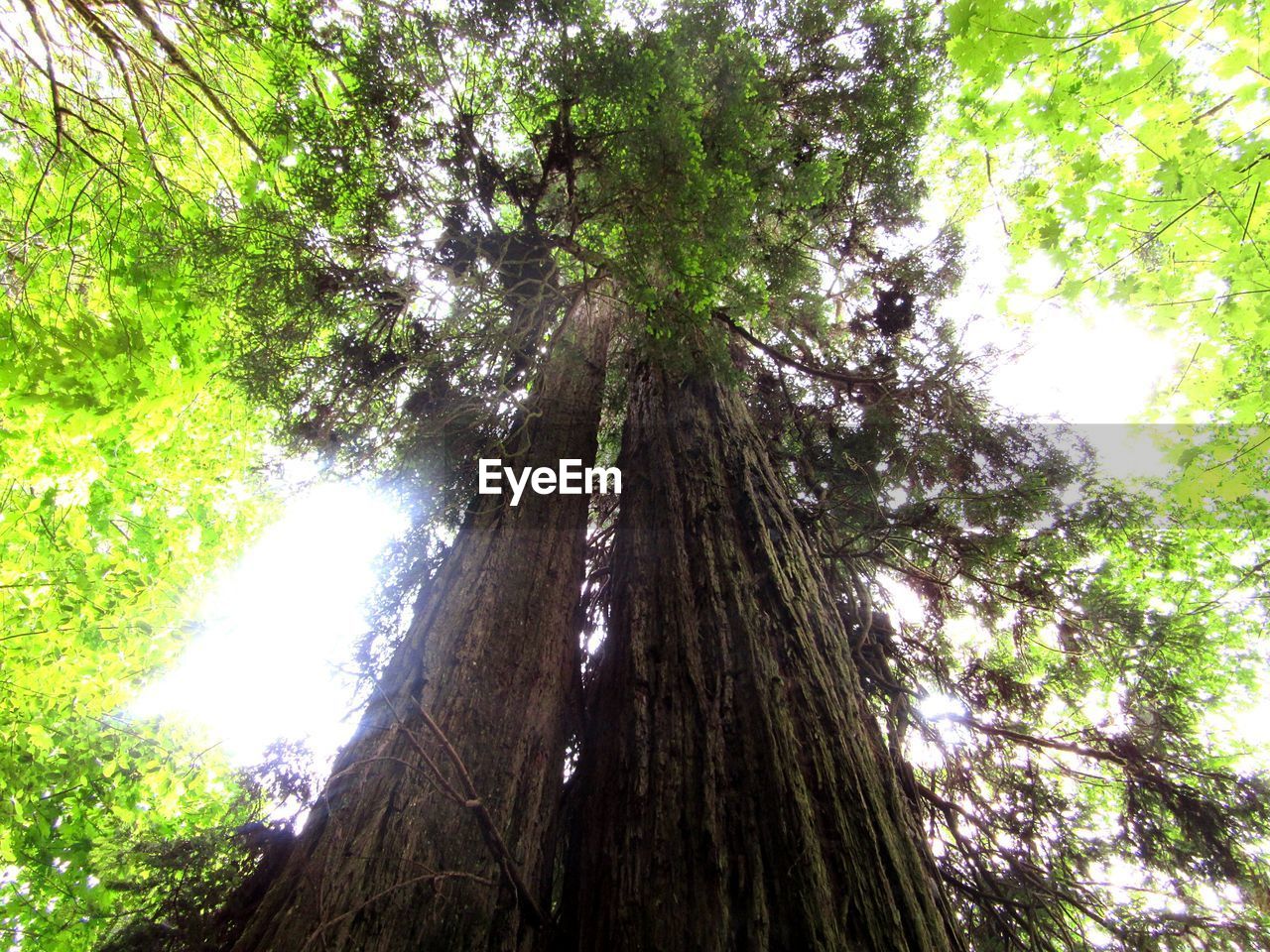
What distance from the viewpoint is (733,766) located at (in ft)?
6.59

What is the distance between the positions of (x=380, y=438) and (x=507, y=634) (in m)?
2.11

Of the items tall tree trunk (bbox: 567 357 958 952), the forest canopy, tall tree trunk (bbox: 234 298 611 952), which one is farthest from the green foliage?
tall tree trunk (bbox: 567 357 958 952)

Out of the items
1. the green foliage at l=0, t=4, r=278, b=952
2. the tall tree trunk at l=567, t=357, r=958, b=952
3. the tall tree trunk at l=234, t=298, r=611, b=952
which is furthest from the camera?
the green foliage at l=0, t=4, r=278, b=952

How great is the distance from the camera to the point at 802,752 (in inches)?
77.8

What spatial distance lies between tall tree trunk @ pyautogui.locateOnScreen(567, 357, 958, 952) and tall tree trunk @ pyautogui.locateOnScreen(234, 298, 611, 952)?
309mm

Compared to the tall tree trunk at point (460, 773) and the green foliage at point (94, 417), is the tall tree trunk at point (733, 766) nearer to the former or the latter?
the tall tree trunk at point (460, 773)

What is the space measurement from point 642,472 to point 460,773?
7.39 ft

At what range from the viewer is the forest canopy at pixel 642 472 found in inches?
83.0

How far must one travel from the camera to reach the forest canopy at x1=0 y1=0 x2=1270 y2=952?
211cm

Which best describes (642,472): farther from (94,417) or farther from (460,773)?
(94,417)

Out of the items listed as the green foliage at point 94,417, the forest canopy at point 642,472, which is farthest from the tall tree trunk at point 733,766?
the green foliage at point 94,417

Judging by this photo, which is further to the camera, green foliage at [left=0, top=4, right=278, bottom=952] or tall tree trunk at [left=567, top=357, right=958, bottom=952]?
green foliage at [left=0, top=4, right=278, bottom=952]

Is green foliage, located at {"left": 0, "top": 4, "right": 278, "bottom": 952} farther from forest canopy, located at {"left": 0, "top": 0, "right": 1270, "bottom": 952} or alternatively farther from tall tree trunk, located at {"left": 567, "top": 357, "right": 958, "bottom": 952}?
tall tree trunk, located at {"left": 567, "top": 357, "right": 958, "bottom": 952}

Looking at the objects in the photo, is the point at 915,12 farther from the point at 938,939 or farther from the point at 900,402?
the point at 938,939
